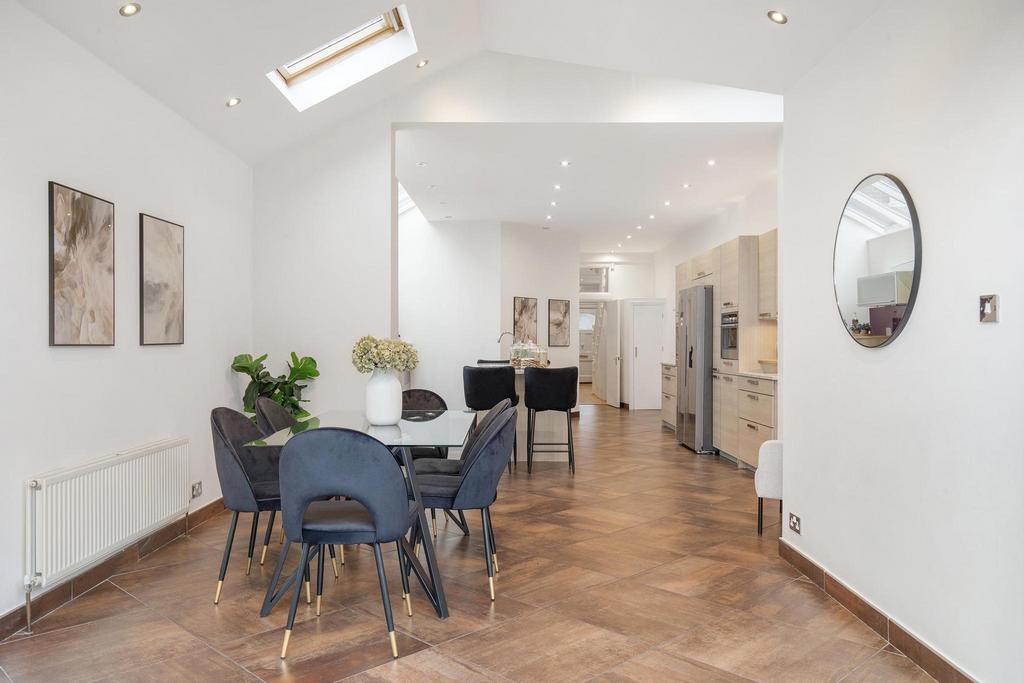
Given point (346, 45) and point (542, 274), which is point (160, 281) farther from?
point (542, 274)

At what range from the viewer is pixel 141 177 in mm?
3967

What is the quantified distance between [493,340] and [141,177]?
6.76 meters

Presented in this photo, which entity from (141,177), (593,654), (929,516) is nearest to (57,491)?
(141,177)

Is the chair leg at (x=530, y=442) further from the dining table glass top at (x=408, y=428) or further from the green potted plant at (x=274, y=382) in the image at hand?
the dining table glass top at (x=408, y=428)

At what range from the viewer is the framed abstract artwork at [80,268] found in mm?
3152

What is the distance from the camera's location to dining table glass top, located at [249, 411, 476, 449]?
306cm

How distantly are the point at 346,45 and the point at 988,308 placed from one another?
4339 mm

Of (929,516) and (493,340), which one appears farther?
(493,340)

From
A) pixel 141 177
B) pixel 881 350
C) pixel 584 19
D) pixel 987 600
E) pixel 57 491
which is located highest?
pixel 584 19

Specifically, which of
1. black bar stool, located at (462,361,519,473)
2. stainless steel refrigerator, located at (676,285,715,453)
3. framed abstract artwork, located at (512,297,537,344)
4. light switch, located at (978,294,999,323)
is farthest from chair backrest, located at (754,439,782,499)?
framed abstract artwork, located at (512,297,537,344)

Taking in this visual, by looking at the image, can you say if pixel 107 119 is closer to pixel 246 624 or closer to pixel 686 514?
pixel 246 624

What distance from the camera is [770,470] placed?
14.1 ft

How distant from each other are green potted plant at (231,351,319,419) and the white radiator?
0.90m

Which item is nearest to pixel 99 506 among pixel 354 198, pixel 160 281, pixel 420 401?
pixel 160 281
